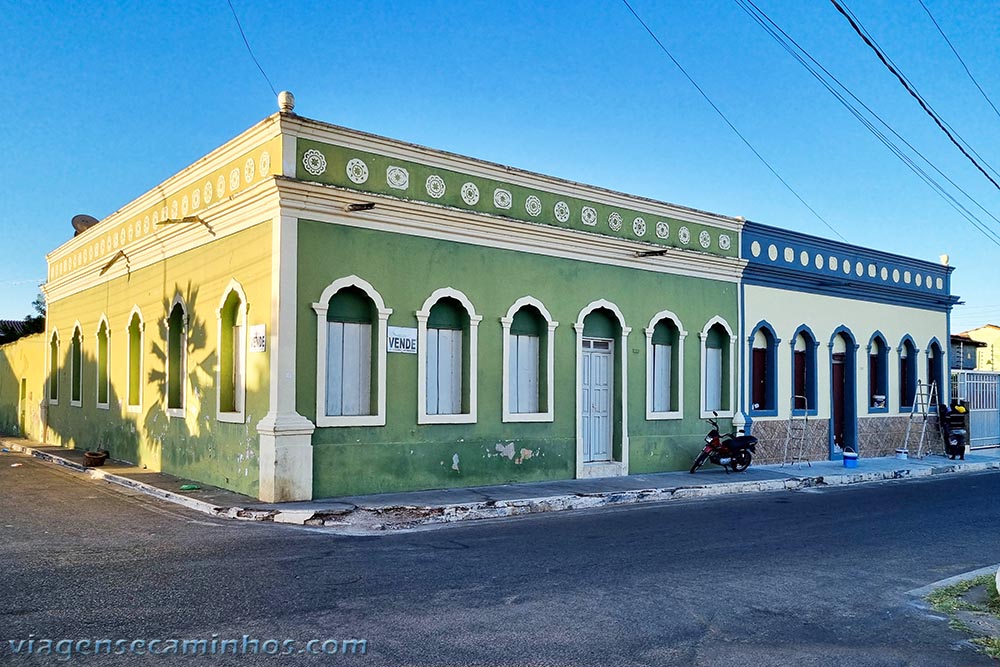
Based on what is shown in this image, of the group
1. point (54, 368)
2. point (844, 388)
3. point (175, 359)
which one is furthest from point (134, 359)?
point (844, 388)

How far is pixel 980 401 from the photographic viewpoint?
25484mm

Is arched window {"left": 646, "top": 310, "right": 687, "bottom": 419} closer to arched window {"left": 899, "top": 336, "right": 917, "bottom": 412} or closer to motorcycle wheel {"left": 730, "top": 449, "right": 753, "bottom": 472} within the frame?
motorcycle wheel {"left": 730, "top": 449, "right": 753, "bottom": 472}

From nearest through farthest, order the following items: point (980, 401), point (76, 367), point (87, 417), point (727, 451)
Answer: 1. point (727, 451)
2. point (87, 417)
3. point (76, 367)
4. point (980, 401)

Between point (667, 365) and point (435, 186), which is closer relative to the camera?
point (435, 186)

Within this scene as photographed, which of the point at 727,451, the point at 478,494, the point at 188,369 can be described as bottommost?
the point at 478,494

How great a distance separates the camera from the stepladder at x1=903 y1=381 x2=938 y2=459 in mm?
22983

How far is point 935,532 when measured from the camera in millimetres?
11188

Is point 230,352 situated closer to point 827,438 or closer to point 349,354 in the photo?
point 349,354

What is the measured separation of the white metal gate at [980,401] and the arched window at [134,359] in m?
22.0

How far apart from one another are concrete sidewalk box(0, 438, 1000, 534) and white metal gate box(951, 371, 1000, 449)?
5518 millimetres

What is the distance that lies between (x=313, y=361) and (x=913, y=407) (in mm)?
17414

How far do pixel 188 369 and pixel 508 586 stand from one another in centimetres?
926

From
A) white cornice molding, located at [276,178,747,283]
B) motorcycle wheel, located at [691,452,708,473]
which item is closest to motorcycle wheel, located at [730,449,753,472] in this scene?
motorcycle wheel, located at [691,452,708,473]

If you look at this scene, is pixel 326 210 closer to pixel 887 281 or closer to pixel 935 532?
pixel 935 532
